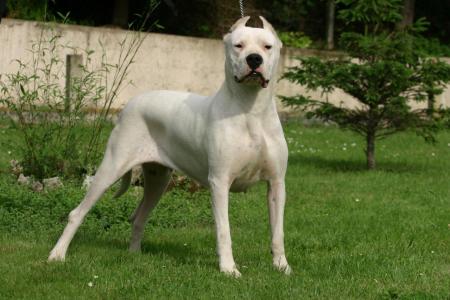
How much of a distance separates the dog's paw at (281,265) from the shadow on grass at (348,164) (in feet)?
20.7

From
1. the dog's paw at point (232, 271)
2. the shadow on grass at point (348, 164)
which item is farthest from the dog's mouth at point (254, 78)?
the shadow on grass at point (348, 164)

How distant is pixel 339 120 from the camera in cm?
1291

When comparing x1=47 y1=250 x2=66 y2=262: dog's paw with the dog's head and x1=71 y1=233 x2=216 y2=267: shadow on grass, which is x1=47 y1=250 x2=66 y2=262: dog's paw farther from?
the dog's head

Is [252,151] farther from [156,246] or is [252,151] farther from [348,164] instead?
[348,164]

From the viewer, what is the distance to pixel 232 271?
20.4ft

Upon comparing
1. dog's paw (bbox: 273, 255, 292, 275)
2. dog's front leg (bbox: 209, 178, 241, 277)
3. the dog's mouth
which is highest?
the dog's mouth

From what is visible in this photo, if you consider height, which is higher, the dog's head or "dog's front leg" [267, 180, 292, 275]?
the dog's head

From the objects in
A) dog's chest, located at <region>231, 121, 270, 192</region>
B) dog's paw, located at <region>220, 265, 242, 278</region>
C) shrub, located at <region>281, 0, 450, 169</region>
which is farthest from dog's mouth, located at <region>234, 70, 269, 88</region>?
shrub, located at <region>281, 0, 450, 169</region>

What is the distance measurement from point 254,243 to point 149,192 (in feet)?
3.27

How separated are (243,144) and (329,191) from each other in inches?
185

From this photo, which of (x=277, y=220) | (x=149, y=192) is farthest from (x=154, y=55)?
(x=277, y=220)

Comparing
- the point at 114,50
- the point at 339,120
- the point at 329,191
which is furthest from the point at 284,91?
the point at 329,191

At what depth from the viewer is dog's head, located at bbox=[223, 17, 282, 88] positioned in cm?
601

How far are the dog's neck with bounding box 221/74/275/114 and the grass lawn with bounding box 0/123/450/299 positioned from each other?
1.11 m
